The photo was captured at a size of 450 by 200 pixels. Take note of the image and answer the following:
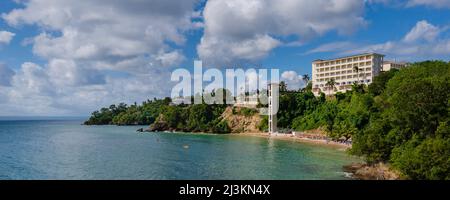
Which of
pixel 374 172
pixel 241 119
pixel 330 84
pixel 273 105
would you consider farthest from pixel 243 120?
pixel 374 172

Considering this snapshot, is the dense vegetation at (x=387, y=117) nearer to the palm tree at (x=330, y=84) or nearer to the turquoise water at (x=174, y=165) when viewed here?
the palm tree at (x=330, y=84)

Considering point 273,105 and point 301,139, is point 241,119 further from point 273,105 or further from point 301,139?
point 301,139

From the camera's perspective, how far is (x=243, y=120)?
85.9 meters

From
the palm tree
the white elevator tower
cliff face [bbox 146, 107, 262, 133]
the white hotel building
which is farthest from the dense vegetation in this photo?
the white hotel building

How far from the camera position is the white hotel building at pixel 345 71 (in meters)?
83.4

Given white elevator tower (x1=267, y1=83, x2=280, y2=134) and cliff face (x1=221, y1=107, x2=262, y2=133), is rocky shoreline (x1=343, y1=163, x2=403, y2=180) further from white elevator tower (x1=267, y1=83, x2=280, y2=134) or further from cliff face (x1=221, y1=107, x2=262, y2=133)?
cliff face (x1=221, y1=107, x2=262, y2=133)

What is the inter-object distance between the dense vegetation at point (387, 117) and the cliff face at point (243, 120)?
0.76 meters

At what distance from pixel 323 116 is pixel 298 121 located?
24.2 ft

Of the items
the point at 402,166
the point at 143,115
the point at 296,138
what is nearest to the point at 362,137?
the point at 402,166

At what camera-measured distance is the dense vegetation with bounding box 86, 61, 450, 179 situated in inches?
835

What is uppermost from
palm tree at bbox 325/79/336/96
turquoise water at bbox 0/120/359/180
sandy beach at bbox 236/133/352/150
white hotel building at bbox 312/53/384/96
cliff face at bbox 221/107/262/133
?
white hotel building at bbox 312/53/384/96

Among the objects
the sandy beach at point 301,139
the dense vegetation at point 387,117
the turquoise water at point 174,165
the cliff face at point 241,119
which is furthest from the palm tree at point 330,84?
the turquoise water at point 174,165

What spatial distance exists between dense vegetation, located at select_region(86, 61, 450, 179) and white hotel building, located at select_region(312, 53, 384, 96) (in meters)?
4.35

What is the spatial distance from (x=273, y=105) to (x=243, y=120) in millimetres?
9290
